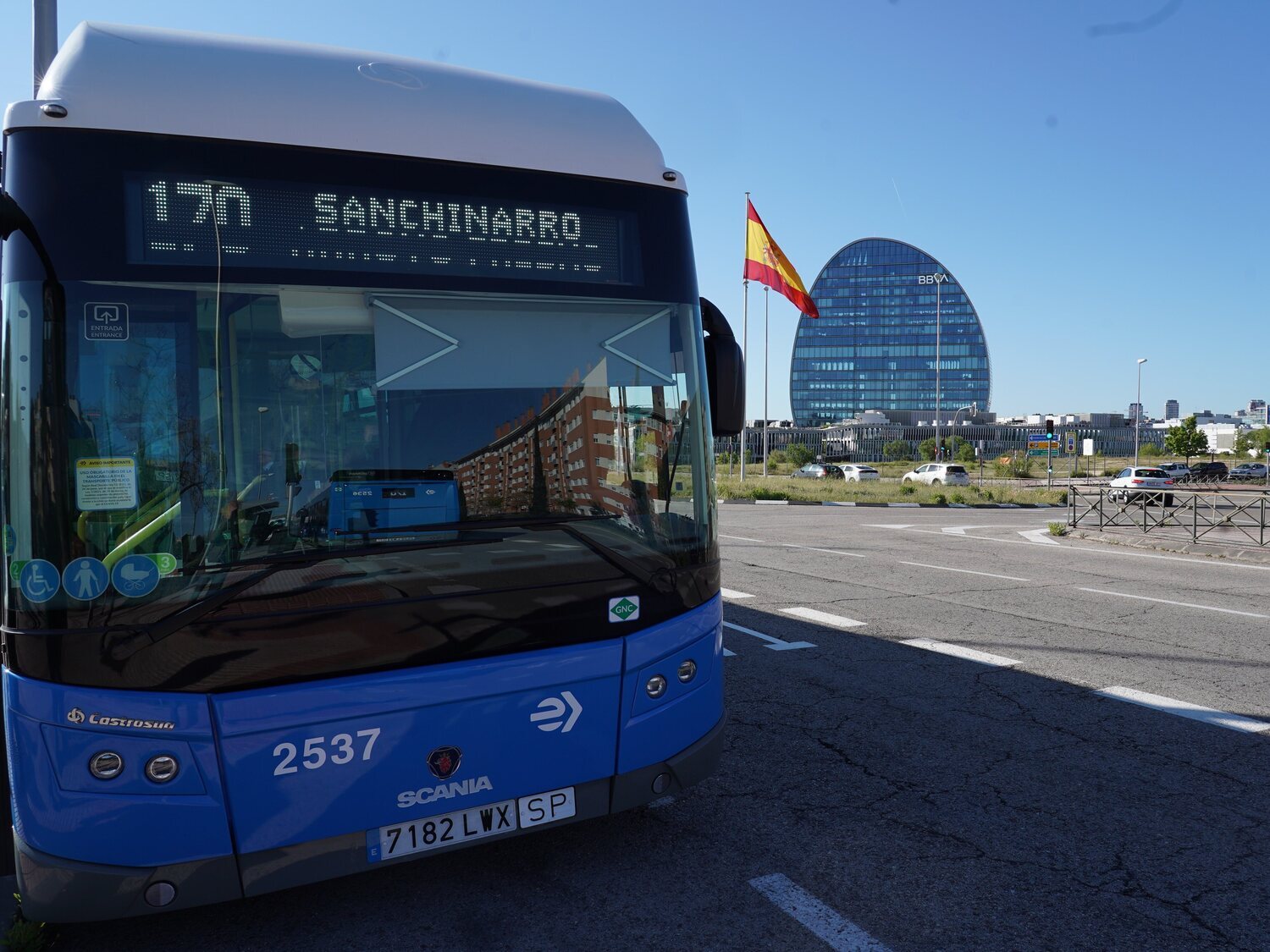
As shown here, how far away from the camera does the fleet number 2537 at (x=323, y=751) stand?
287 centimetres

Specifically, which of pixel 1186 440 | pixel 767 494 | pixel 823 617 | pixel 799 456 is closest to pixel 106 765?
pixel 823 617

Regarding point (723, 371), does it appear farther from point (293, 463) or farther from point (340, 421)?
point (293, 463)

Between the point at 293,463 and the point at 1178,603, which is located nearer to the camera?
the point at 293,463

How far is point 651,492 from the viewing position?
140 inches

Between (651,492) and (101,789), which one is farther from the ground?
(651,492)

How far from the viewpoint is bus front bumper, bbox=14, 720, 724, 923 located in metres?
2.75

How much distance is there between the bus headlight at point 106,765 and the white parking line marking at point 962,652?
19.4 ft

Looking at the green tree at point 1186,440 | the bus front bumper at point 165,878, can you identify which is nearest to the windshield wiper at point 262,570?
the bus front bumper at point 165,878

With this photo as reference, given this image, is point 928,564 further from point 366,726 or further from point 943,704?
point 366,726

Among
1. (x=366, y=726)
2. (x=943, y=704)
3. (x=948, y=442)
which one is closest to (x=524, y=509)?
(x=366, y=726)

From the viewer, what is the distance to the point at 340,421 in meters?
3.02

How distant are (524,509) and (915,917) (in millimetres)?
1925

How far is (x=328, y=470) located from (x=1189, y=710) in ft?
17.3

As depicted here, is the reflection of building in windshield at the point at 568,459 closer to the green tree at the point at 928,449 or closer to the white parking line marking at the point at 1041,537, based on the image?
the white parking line marking at the point at 1041,537
